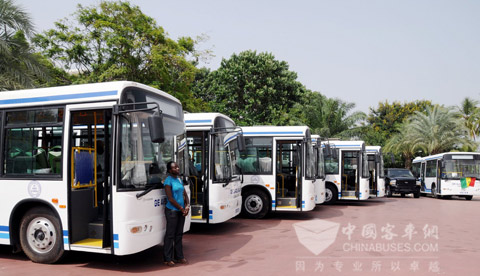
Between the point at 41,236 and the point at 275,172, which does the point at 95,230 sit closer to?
the point at 41,236

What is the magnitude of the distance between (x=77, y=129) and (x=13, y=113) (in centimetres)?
118

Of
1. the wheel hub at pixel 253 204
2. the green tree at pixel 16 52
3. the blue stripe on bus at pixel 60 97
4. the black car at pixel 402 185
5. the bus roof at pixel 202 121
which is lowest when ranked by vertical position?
the black car at pixel 402 185

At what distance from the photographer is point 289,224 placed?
40.5 feet

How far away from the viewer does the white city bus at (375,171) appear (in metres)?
20.5

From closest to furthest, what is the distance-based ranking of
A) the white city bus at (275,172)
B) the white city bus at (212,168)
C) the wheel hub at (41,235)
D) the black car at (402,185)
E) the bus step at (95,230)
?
the bus step at (95,230) → the wheel hub at (41,235) → the white city bus at (212,168) → the white city bus at (275,172) → the black car at (402,185)

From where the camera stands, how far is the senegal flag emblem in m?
22.9

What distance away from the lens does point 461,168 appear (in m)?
23.2

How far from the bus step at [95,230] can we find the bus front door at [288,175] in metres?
6.90

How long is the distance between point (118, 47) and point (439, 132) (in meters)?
26.6

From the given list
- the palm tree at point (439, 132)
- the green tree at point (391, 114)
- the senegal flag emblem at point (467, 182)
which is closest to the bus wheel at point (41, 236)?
the senegal flag emblem at point (467, 182)

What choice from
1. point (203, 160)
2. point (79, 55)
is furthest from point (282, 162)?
point (79, 55)

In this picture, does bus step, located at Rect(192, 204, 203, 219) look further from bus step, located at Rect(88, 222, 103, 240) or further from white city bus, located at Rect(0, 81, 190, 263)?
bus step, located at Rect(88, 222, 103, 240)

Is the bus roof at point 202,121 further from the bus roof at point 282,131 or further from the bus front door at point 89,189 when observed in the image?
the bus front door at point 89,189

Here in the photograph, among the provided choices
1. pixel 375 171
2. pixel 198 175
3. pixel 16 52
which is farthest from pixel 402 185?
pixel 16 52
